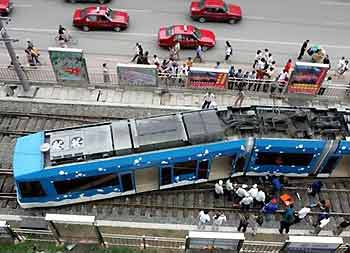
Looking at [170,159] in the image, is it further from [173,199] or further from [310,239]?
[310,239]

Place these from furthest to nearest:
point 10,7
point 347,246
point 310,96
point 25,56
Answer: point 10,7
point 25,56
point 310,96
point 347,246

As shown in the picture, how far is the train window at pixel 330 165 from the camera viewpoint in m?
18.6

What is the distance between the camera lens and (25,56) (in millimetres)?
25375

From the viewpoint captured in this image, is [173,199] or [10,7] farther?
[10,7]

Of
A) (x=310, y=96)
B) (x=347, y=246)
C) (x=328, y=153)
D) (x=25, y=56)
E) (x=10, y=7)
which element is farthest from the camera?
(x=10, y=7)

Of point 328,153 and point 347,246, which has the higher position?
point 328,153

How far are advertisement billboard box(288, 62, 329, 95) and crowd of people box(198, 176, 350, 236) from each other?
579cm

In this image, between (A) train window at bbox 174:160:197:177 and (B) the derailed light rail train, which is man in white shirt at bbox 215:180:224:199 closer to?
(B) the derailed light rail train

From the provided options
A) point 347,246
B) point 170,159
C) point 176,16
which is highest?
point 176,16

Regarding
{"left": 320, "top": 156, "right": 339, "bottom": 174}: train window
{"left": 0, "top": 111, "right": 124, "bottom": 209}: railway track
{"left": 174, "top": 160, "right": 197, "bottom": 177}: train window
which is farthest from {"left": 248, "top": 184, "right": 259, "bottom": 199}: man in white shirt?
{"left": 0, "top": 111, "right": 124, "bottom": 209}: railway track

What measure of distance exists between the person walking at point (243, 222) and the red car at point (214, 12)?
14.1 meters

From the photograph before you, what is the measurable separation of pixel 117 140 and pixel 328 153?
857 centimetres

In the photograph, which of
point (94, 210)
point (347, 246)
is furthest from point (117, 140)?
point (347, 246)

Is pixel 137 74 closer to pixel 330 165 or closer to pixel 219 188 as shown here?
pixel 219 188
